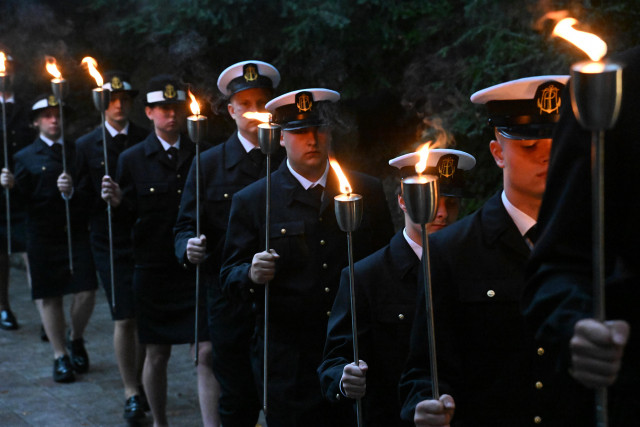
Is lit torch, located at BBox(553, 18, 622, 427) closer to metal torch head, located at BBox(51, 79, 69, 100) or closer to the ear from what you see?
the ear

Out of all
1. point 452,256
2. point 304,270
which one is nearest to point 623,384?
point 452,256

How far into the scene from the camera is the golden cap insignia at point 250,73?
21.7 ft

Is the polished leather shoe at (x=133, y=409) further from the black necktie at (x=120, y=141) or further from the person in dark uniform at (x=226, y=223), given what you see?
the black necktie at (x=120, y=141)

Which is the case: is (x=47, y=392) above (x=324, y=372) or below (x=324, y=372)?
below

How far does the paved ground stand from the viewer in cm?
774

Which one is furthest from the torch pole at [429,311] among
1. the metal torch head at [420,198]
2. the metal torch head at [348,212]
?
the metal torch head at [348,212]

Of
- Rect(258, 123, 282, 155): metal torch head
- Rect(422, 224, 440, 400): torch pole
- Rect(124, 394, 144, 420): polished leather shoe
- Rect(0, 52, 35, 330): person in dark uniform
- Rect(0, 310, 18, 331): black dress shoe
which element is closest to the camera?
Rect(422, 224, 440, 400): torch pole

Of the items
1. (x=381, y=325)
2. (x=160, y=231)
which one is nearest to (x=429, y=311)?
(x=381, y=325)

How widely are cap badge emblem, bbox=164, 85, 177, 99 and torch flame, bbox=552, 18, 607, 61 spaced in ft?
17.7

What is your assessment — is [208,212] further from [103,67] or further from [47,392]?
[103,67]

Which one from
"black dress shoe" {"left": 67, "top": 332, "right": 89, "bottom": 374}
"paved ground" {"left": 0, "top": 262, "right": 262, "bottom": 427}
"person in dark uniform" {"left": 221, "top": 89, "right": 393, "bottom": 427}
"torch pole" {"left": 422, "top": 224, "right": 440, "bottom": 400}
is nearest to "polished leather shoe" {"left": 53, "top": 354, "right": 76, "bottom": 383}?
"paved ground" {"left": 0, "top": 262, "right": 262, "bottom": 427}

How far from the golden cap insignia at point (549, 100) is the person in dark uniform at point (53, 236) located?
597 centimetres

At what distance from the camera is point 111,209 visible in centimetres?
812

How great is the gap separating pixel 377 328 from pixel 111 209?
166 inches
